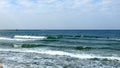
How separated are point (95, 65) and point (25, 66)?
4837mm

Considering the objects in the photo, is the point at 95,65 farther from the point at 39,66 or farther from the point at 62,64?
the point at 39,66

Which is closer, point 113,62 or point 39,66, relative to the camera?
point 39,66

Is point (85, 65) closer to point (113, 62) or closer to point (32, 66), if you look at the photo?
point (113, 62)

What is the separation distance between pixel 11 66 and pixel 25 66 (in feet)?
3.06

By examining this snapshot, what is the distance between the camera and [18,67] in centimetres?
1434

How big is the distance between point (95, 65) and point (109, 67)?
3.47ft

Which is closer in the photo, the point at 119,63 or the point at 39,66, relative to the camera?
the point at 39,66

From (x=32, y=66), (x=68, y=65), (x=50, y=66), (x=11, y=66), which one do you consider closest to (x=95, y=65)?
(x=68, y=65)

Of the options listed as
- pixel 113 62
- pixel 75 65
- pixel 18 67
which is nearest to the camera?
pixel 18 67

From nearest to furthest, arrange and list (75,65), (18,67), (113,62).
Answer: (18,67) < (75,65) < (113,62)

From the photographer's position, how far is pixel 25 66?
14.7m

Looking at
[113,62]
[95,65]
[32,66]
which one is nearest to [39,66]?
[32,66]

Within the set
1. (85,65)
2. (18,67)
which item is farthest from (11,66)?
(85,65)

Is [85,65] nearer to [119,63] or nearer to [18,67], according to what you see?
[119,63]
